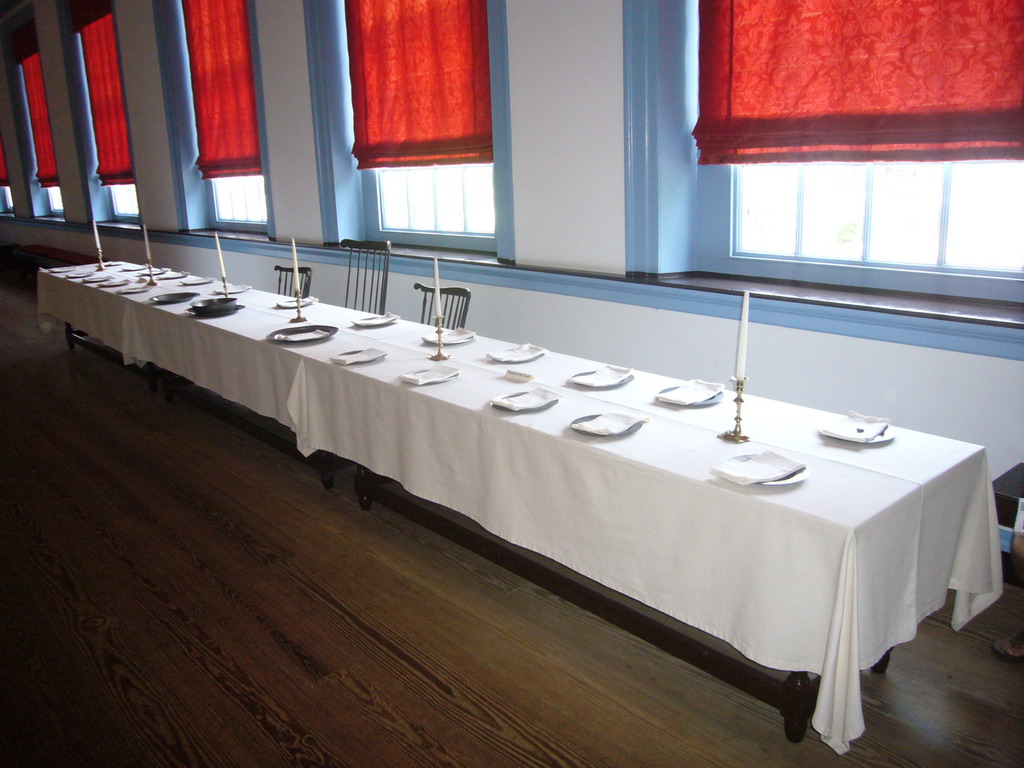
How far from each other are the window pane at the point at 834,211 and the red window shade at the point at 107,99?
7879mm

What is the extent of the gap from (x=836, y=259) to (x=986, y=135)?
2.48 feet

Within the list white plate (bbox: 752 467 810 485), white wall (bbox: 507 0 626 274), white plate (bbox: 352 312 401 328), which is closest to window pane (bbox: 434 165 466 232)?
white wall (bbox: 507 0 626 274)

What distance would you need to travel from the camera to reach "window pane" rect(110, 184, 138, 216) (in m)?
9.85

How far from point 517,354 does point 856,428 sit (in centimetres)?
136

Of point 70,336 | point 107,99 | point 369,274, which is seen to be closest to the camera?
point 369,274

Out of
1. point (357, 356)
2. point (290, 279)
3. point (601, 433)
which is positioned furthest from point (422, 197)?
point (601, 433)

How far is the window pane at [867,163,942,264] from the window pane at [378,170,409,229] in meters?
3.39

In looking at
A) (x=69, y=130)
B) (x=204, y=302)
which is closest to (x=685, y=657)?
(x=204, y=302)

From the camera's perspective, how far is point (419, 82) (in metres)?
4.99

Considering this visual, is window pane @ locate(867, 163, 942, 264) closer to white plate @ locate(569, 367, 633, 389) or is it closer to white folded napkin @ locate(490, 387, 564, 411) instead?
white plate @ locate(569, 367, 633, 389)

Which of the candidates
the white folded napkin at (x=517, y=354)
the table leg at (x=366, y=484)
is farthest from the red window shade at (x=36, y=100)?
the white folded napkin at (x=517, y=354)

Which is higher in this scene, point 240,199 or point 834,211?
point 240,199

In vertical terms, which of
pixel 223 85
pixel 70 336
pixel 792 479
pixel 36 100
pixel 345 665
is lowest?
pixel 345 665

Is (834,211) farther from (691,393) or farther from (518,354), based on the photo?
(518,354)
